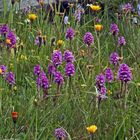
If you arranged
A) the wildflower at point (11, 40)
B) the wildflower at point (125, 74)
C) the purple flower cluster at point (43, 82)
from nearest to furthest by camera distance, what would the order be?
the wildflower at point (125, 74), the purple flower cluster at point (43, 82), the wildflower at point (11, 40)

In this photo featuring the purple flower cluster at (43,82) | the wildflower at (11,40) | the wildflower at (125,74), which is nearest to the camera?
the wildflower at (125,74)

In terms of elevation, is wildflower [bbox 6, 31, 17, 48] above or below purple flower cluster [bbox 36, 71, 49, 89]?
above

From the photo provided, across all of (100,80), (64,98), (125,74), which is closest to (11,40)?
(64,98)

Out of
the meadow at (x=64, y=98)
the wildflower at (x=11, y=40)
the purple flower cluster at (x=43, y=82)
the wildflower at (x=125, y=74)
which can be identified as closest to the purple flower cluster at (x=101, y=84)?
the meadow at (x=64, y=98)

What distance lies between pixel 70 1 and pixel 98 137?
9.75ft

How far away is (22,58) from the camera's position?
3604mm

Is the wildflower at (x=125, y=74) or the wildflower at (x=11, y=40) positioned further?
the wildflower at (x=11, y=40)

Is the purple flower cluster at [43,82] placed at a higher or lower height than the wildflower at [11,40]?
lower

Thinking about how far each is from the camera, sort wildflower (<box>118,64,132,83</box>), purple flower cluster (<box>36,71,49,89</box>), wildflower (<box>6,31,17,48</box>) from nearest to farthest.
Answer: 1. wildflower (<box>118,64,132,83</box>)
2. purple flower cluster (<box>36,71,49,89</box>)
3. wildflower (<box>6,31,17,48</box>)

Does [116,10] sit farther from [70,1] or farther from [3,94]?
[3,94]

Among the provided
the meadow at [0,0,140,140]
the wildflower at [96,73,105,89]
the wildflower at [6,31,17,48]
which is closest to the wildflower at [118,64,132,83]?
the meadow at [0,0,140,140]

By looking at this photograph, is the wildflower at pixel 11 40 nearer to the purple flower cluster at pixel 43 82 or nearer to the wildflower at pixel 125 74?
the purple flower cluster at pixel 43 82

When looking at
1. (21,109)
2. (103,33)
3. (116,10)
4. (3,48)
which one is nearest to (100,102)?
(21,109)

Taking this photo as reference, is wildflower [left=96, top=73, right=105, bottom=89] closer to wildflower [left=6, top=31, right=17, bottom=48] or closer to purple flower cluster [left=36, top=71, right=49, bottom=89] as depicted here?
purple flower cluster [left=36, top=71, right=49, bottom=89]
